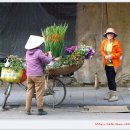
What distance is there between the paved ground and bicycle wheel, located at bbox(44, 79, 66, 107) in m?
0.15

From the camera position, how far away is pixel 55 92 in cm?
1154

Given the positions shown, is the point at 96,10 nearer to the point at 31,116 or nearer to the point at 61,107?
the point at 61,107

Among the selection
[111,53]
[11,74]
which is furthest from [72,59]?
[11,74]

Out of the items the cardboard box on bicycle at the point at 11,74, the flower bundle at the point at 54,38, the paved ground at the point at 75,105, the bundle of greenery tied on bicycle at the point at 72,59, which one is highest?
the flower bundle at the point at 54,38

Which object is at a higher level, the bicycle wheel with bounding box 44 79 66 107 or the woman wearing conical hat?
the woman wearing conical hat

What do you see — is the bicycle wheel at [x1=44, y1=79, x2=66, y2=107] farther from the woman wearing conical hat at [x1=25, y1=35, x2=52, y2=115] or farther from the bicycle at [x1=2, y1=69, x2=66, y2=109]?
the woman wearing conical hat at [x1=25, y1=35, x2=52, y2=115]

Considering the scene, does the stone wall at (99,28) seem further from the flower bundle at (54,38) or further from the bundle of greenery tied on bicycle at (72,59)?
the bundle of greenery tied on bicycle at (72,59)

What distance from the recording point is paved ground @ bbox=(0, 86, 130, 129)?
10547mm

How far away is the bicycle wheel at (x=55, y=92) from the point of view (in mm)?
11445

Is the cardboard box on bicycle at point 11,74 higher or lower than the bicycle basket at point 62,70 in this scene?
lower

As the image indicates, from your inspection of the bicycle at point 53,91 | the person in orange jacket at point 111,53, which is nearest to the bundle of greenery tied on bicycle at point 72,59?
the bicycle at point 53,91

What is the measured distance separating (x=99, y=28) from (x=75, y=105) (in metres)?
3.04

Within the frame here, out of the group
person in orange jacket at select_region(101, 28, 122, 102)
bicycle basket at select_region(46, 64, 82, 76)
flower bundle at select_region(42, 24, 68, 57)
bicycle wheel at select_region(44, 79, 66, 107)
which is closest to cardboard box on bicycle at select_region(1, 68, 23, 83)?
bicycle basket at select_region(46, 64, 82, 76)

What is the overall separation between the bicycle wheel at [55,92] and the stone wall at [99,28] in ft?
7.91
